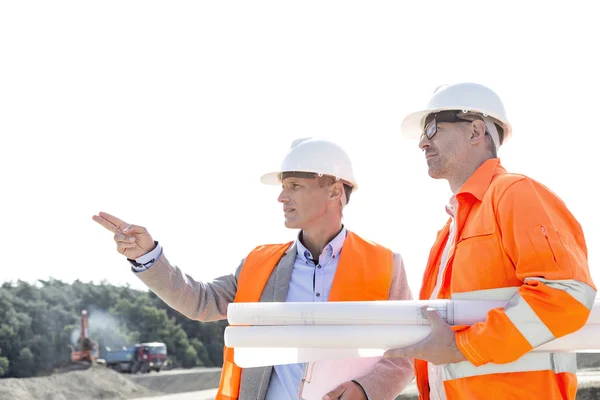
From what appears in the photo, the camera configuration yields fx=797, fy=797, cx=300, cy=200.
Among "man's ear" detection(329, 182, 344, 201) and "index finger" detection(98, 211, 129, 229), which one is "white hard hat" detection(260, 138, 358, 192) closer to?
"man's ear" detection(329, 182, 344, 201)

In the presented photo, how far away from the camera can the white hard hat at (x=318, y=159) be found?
16.4 ft

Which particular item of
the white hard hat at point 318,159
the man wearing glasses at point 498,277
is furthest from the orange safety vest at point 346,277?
the man wearing glasses at point 498,277

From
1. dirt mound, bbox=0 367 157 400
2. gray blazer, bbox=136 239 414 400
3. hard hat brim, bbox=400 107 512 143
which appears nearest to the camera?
hard hat brim, bbox=400 107 512 143

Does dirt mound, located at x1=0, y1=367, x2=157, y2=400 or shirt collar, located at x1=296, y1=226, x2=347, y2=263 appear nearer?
shirt collar, located at x1=296, y1=226, x2=347, y2=263

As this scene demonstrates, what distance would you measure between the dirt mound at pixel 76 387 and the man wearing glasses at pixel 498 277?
23.1m

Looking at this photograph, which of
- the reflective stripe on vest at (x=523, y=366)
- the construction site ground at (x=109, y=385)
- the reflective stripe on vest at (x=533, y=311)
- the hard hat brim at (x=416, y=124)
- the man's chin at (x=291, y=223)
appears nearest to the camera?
the reflective stripe on vest at (x=533, y=311)

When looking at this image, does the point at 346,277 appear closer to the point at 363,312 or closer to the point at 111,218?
the point at 363,312

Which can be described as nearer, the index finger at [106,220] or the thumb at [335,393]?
the thumb at [335,393]

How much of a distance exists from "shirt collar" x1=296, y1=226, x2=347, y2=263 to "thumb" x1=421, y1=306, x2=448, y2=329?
4.78ft

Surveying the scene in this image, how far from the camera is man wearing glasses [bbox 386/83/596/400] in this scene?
3.18m

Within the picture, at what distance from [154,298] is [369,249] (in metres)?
48.3

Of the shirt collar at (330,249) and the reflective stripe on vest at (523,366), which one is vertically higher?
the shirt collar at (330,249)

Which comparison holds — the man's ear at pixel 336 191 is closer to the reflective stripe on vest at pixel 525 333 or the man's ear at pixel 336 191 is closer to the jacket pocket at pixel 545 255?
the reflective stripe on vest at pixel 525 333

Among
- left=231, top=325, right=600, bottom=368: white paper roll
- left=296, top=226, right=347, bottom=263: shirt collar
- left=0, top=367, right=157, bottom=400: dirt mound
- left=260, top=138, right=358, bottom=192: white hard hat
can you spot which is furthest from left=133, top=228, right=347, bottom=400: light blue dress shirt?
left=0, top=367, right=157, bottom=400: dirt mound
